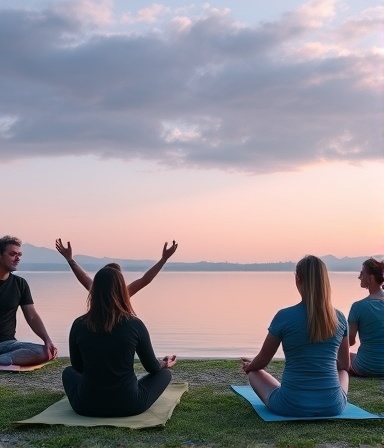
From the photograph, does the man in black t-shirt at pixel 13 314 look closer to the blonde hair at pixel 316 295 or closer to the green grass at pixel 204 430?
the green grass at pixel 204 430

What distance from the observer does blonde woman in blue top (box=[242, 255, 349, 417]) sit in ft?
18.0

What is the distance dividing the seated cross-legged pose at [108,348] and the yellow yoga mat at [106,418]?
89mm

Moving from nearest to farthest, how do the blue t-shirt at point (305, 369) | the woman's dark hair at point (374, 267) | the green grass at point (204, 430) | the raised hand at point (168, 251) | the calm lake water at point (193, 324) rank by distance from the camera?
the green grass at point (204, 430), the blue t-shirt at point (305, 369), the raised hand at point (168, 251), the woman's dark hair at point (374, 267), the calm lake water at point (193, 324)

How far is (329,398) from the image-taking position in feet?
18.5

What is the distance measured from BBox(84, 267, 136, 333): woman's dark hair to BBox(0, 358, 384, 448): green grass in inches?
30.3

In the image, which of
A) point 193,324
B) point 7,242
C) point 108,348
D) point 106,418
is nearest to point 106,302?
point 108,348

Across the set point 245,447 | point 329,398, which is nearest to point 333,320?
point 329,398

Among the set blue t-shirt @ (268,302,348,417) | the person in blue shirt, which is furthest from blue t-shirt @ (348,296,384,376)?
blue t-shirt @ (268,302,348,417)

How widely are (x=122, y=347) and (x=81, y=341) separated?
1.06 ft

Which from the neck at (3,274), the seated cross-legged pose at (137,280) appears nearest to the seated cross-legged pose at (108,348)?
the seated cross-legged pose at (137,280)

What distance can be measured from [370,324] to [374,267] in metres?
0.61

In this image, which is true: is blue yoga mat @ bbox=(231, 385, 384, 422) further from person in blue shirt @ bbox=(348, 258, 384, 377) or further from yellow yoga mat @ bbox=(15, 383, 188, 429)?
person in blue shirt @ bbox=(348, 258, 384, 377)

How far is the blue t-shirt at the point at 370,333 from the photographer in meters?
7.89

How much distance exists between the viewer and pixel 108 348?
5.70 metres
